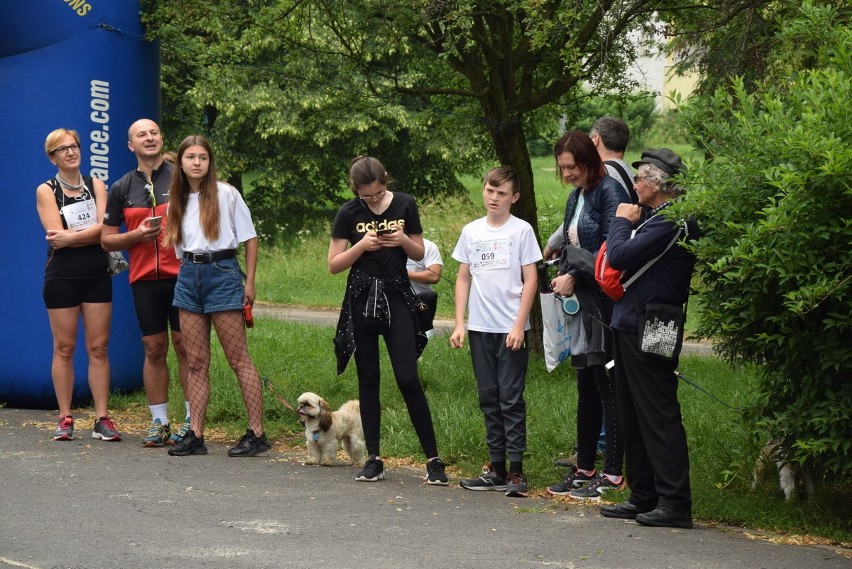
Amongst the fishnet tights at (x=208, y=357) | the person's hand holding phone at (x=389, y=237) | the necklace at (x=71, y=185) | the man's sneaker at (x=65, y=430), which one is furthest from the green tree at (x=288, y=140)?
the person's hand holding phone at (x=389, y=237)

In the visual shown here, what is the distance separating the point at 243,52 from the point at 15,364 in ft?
12.3

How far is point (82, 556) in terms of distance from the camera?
220 inches

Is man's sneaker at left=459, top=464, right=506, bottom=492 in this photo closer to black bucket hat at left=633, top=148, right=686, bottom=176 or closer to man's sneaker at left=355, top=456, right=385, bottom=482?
man's sneaker at left=355, top=456, right=385, bottom=482

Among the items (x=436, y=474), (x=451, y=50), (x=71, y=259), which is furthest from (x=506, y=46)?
(x=436, y=474)

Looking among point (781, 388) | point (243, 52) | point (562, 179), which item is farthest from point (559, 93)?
point (781, 388)

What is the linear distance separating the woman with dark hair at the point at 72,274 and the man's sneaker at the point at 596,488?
11.7ft

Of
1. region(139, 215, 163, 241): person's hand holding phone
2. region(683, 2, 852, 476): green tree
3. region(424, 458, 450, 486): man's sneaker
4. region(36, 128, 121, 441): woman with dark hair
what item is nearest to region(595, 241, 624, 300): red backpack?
region(683, 2, 852, 476): green tree

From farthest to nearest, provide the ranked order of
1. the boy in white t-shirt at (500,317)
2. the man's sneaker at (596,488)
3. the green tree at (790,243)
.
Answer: the boy in white t-shirt at (500,317), the man's sneaker at (596,488), the green tree at (790,243)

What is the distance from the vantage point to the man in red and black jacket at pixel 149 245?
8.48 m

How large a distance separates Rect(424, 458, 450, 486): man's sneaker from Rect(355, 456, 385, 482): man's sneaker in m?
0.32

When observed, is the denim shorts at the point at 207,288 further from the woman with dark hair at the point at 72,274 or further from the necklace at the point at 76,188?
the necklace at the point at 76,188

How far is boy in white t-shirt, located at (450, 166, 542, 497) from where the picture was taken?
720 cm

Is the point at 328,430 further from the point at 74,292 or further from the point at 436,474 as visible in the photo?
the point at 74,292

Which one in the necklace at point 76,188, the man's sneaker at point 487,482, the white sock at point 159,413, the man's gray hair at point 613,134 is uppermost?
the man's gray hair at point 613,134
